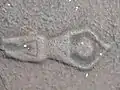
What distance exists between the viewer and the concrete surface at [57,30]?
4.69 ft

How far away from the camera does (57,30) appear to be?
1452 millimetres

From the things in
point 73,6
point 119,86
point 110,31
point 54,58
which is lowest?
point 119,86

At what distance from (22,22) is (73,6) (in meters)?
0.22

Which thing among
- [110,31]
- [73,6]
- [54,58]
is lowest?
[54,58]

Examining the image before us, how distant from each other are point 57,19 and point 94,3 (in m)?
0.17

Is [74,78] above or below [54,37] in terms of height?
below

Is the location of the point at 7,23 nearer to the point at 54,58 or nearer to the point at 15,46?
the point at 15,46

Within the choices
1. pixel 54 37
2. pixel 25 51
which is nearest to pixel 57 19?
pixel 54 37

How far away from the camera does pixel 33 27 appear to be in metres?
1.43

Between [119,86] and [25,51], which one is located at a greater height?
[25,51]

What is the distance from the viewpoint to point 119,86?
59.7 inches

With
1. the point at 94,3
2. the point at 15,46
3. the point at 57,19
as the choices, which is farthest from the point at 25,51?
the point at 94,3

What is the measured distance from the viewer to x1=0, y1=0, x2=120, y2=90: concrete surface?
1.43 meters

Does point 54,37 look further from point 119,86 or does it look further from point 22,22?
point 119,86
